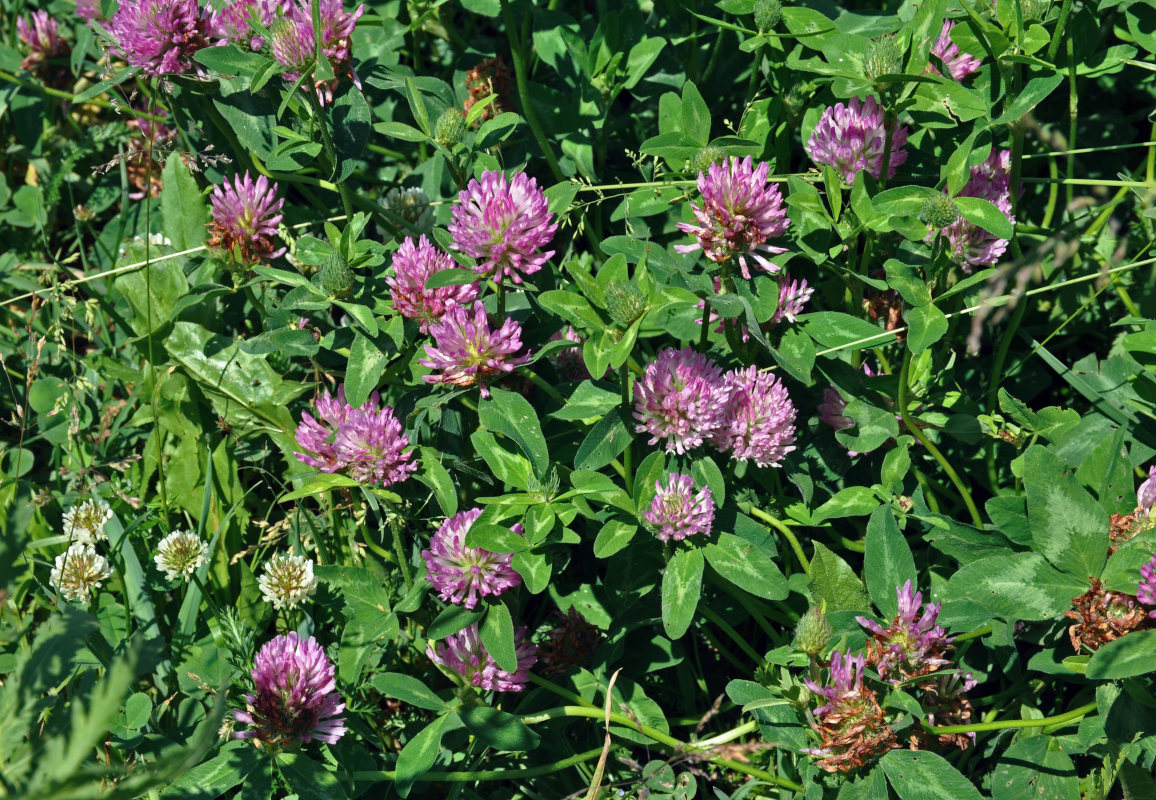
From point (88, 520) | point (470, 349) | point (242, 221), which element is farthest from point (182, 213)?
point (470, 349)

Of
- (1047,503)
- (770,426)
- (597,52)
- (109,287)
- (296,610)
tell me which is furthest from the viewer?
(109,287)

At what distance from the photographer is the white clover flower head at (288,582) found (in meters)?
2.46

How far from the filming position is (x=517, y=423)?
7.44ft

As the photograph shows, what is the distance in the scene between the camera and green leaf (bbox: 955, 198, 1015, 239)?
222cm

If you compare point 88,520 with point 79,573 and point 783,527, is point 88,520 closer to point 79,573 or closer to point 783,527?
point 79,573

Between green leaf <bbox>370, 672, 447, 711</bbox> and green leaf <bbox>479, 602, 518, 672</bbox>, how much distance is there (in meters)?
0.16

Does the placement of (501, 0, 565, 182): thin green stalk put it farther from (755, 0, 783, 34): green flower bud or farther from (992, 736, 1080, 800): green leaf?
(992, 736, 1080, 800): green leaf

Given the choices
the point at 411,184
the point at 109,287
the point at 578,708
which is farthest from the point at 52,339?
the point at 578,708

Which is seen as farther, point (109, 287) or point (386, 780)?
point (109, 287)

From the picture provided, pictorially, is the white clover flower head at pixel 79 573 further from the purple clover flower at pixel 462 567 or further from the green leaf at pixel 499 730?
the green leaf at pixel 499 730

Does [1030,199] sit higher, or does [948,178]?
[948,178]

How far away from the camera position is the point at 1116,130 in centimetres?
299

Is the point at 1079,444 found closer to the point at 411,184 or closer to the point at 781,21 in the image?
the point at 781,21

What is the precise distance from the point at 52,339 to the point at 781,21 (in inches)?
89.4
